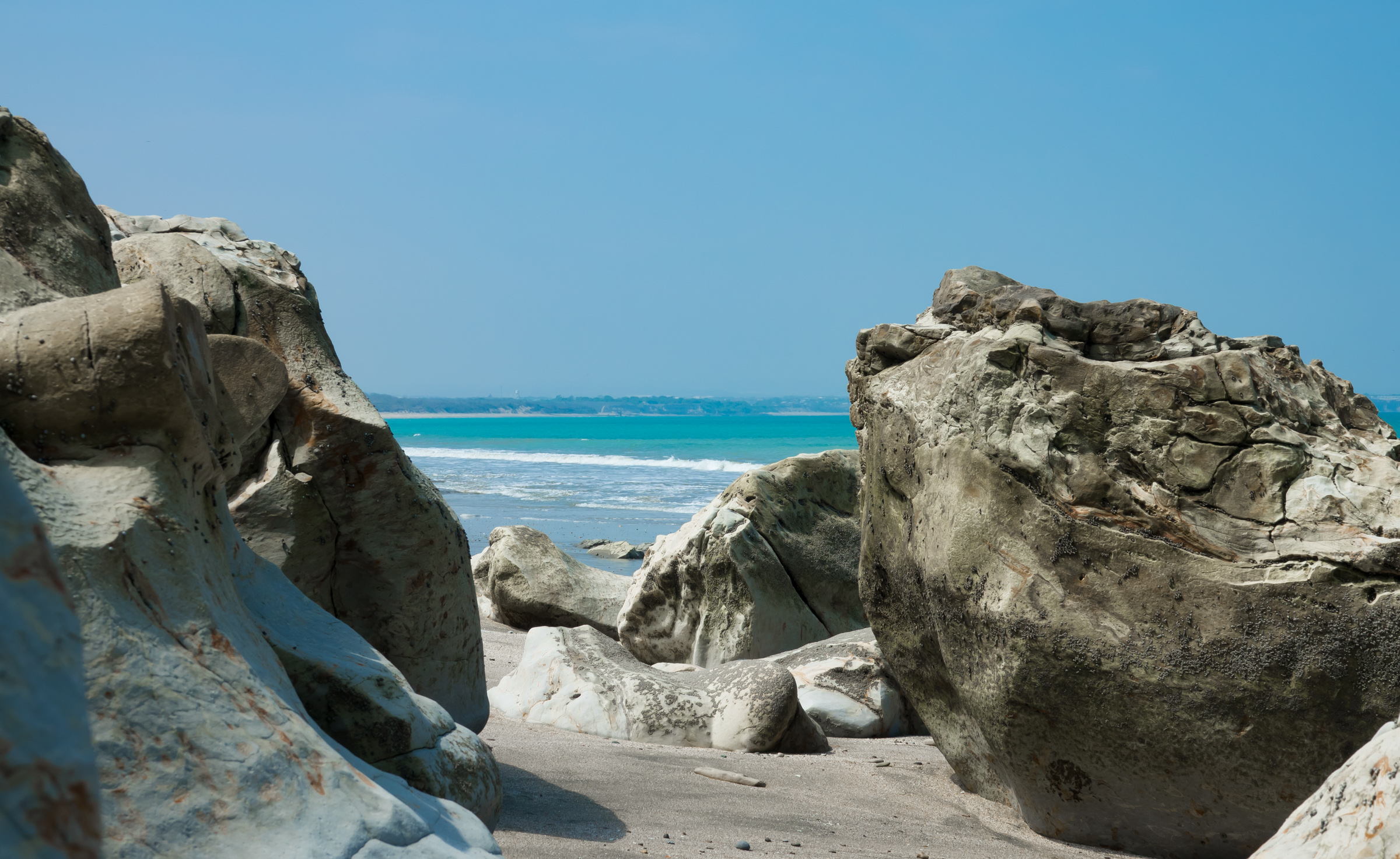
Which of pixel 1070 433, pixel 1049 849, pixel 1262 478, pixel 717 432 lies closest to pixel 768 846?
pixel 1049 849

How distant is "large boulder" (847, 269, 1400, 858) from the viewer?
334 cm

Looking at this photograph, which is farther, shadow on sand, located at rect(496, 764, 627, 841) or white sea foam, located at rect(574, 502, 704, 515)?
white sea foam, located at rect(574, 502, 704, 515)

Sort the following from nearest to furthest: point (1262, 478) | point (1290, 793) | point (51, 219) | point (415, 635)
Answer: point (51, 219) → point (1290, 793) → point (1262, 478) → point (415, 635)

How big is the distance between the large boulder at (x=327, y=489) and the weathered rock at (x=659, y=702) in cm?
137

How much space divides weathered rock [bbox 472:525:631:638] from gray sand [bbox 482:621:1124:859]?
4.01 metres

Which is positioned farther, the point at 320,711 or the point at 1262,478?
the point at 1262,478

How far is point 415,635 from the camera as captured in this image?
4020 mm

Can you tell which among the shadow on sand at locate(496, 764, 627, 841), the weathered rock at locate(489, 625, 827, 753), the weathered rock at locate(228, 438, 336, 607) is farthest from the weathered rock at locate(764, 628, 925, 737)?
the weathered rock at locate(228, 438, 336, 607)

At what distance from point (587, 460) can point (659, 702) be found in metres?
40.8

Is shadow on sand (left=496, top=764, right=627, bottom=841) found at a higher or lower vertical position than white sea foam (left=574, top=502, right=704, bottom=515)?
higher

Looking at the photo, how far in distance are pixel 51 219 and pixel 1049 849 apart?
398 cm

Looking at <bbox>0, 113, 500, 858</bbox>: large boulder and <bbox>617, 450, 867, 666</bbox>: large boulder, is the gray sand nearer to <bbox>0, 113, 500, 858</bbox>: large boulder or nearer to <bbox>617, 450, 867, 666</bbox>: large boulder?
<bbox>0, 113, 500, 858</bbox>: large boulder

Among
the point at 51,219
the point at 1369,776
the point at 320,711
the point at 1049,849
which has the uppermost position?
the point at 51,219

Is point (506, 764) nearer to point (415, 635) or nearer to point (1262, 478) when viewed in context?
point (415, 635)
